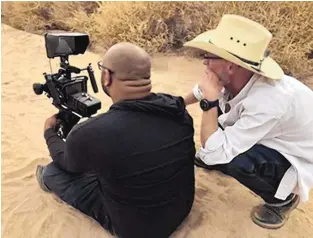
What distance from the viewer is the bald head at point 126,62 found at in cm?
192

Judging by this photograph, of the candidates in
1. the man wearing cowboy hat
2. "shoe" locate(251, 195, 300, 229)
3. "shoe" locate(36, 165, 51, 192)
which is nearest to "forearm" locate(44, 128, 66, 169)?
"shoe" locate(36, 165, 51, 192)

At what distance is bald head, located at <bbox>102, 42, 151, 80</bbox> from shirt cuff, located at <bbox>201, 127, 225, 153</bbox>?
1.43 ft

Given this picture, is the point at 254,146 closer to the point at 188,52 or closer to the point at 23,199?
the point at 23,199

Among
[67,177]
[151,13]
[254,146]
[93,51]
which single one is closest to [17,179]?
[67,177]

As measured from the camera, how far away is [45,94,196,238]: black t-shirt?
189 centimetres

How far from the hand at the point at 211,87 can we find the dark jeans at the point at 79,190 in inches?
26.3

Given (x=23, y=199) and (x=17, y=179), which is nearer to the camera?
(x=23, y=199)


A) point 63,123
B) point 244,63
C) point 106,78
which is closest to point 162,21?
point 63,123

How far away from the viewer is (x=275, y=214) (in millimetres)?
2348


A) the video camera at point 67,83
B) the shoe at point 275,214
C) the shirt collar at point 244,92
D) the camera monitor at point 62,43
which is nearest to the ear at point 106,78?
the video camera at point 67,83

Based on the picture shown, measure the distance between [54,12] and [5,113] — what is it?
2445 millimetres

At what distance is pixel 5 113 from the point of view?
3.47 meters

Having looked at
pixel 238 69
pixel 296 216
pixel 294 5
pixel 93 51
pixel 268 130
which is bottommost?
pixel 93 51

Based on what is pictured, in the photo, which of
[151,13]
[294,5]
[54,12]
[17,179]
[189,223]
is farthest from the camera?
[54,12]
